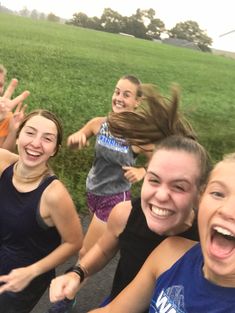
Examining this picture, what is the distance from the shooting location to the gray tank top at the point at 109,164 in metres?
3.58

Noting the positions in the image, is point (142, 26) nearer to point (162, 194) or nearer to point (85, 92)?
point (85, 92)

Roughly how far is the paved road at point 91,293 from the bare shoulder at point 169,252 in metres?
1.73

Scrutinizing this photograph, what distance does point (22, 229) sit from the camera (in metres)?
2.48

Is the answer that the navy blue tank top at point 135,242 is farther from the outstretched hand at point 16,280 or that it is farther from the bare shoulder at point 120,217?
the outstretched hand at point 16,280

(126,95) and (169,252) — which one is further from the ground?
(126,95)

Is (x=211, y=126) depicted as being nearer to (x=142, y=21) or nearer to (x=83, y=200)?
(x=83, y=200)

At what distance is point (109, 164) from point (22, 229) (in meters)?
1.29

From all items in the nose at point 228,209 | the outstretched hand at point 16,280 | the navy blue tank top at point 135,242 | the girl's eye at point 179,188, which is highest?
the nose at point 228,209

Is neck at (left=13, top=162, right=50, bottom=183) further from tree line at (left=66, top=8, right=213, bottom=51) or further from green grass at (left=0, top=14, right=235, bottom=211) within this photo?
tree line at (left=66, top=8, right=213, bottom=51)

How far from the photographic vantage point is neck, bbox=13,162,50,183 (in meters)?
2.58

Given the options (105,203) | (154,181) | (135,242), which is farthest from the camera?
(105,203)

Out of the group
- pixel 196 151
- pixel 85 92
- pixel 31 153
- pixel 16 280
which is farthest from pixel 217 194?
pixel 85 92

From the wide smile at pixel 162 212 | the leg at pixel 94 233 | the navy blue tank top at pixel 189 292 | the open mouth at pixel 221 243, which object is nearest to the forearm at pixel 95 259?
the wide smile at pixel 162 212

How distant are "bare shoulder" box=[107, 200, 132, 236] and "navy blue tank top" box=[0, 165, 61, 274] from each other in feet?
1.56
